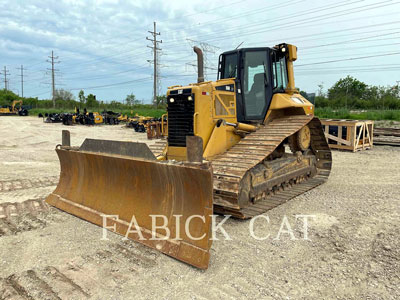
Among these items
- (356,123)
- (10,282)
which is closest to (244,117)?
(10,282)

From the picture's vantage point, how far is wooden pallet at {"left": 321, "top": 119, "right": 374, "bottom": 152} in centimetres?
1161

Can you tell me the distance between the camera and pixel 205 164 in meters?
3.35

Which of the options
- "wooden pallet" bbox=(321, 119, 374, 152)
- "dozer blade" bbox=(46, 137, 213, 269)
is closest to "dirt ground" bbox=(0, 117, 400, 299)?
"dozer blade" bbox=(46, 137, 213, 269)

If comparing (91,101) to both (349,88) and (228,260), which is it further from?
(228,260)

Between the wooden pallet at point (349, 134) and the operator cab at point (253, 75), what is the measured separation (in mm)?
6558

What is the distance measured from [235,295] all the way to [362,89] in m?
52.3

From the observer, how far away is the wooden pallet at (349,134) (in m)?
11.6

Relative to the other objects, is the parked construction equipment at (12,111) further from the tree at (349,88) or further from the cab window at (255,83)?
the cab window at (255,83)

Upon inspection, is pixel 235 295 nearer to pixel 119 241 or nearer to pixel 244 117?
pixel 119 241

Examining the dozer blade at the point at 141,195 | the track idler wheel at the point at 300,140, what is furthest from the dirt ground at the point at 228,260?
the track idler wheel at the point at 300,140

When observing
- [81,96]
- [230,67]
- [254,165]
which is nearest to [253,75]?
[230,67]

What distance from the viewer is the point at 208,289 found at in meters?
2.86

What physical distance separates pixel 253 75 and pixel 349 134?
730 centimetres

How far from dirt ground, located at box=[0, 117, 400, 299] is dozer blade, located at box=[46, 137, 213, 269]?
0.18m
